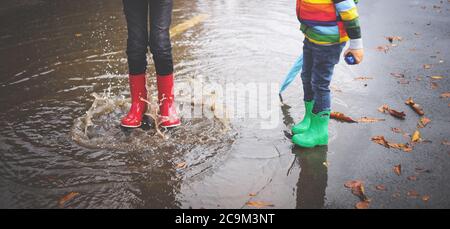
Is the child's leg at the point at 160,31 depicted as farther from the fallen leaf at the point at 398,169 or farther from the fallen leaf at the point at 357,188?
the fallen leaf at the point at 398,169

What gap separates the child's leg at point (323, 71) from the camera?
293 cm

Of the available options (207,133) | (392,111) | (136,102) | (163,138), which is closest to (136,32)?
(136,102)

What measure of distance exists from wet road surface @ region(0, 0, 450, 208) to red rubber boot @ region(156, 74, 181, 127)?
13 cm

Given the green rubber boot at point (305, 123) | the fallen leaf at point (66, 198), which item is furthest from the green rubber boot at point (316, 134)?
the fallen leaf at point (66, 198)

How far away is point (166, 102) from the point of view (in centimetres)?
340

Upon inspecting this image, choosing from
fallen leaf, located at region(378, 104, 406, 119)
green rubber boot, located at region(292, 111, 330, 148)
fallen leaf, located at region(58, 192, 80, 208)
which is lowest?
fallen leaf, located at region(378, 104, 406, 119)

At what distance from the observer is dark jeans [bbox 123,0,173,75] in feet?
10.1

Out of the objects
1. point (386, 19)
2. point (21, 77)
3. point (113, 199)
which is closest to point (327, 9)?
point (113, 199)

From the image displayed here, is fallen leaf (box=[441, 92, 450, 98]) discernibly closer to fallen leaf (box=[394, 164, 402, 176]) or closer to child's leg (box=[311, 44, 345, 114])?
fallen leaf (box=[394, 164, 402, 176])

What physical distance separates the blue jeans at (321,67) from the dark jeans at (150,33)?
116 cm

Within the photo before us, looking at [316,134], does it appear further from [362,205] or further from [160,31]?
[160,31]

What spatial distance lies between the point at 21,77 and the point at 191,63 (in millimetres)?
1917

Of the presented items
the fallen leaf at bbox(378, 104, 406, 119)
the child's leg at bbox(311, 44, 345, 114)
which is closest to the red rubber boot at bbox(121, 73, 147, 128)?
the child's leg at bbox(311, 44, 345, 114)

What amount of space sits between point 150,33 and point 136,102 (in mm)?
632
